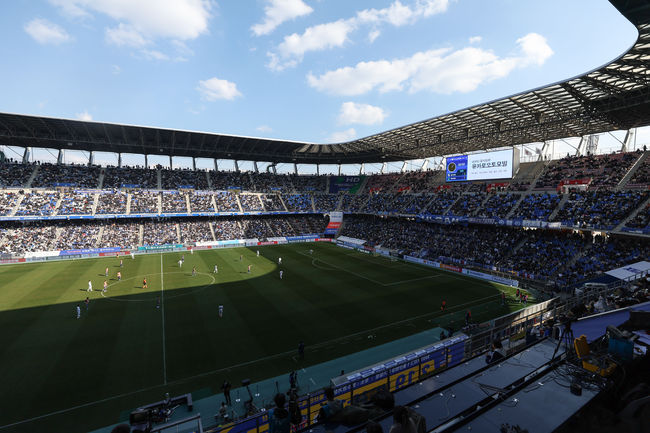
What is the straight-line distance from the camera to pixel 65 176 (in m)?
53.5

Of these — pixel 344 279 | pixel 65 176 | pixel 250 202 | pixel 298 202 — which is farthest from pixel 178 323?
pixel 65 176

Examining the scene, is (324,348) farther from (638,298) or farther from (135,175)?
(135,175)

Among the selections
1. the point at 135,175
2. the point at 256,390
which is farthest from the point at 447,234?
the point at 135,175

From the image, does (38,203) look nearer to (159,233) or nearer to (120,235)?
(120,235)

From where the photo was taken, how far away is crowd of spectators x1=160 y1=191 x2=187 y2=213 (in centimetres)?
5488

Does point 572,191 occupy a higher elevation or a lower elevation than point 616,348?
higher

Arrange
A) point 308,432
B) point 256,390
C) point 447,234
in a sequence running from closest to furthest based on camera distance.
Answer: point 308,432 < point 256,390 < point 447,234

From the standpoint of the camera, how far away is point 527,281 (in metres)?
30.4

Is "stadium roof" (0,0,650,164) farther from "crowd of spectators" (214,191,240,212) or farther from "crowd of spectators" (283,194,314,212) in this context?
"crowd of spectators" (283,194,314,212)

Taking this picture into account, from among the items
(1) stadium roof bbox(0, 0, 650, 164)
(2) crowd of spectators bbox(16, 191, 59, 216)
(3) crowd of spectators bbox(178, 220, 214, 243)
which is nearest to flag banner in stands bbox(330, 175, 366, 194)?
(1) stadium roof bbox(0, 0, 650, 164)

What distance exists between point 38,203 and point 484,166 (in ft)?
223

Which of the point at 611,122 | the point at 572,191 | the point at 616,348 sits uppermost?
the point at 611,122

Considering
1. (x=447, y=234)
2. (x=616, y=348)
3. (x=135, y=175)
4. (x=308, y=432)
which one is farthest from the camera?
(x=135, y=175)

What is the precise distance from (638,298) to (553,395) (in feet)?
34.5
